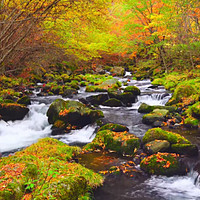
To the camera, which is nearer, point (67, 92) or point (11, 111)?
point (11, 111)

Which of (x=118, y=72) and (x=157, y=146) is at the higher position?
(x=118, y=72)

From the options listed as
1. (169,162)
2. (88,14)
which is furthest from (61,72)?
(169,162)

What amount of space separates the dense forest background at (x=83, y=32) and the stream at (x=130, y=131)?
110 inches

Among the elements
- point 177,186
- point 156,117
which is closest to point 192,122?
point 156,117

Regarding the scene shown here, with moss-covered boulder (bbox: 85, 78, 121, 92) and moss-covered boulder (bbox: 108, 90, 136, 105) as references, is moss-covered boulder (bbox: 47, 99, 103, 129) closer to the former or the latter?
moss-covered boulder (bbox: 108, 90, 136, 105)

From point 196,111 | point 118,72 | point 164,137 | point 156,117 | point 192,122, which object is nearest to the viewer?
point 164,137

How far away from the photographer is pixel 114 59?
1323 inches

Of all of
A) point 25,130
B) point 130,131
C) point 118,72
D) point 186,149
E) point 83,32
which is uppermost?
point 83,32

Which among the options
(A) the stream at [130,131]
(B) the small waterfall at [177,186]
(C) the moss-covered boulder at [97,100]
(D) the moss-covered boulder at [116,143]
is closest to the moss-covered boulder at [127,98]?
(A) the stream at [130,131]

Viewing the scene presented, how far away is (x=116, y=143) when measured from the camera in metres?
6.51

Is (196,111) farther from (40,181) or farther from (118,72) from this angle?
(118,72)

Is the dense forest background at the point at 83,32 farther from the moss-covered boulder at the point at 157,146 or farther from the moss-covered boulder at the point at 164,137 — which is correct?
the moss-covered boulder at the point at 157,146

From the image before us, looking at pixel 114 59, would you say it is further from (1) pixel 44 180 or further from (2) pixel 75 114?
(1) pixel 44 180

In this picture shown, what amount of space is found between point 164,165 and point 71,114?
544cm
